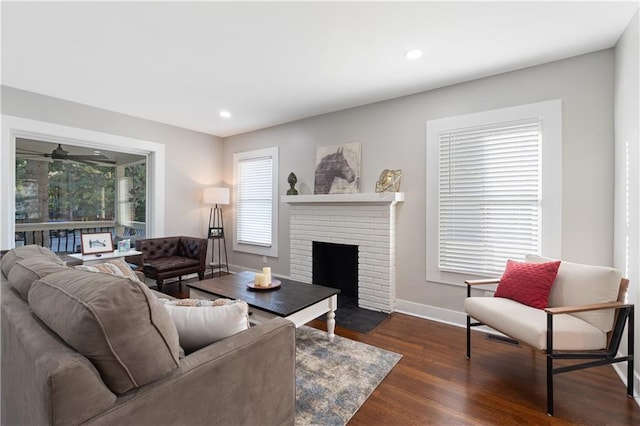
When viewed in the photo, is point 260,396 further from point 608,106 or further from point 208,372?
point 608,106

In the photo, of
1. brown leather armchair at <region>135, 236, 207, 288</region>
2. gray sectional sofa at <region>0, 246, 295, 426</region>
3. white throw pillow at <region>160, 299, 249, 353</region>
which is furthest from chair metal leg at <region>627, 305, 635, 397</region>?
brown leather armchair at <region>135, 236, 207, 288</region>

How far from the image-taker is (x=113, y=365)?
0.83 metres

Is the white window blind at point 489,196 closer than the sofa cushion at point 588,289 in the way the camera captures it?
No

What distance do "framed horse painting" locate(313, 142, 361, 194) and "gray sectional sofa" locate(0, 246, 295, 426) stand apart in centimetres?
276

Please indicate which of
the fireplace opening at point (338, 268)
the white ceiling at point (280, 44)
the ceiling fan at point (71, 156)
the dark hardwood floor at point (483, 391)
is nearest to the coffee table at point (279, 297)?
the dark hardwood floor at point (483, 391)

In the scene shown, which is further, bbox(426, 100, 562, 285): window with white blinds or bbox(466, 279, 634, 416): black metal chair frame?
bbox(426, 100, 562, 285): window with white blinds

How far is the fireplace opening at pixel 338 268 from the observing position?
12.3 ft

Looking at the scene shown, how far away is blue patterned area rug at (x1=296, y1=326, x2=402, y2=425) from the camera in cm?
173

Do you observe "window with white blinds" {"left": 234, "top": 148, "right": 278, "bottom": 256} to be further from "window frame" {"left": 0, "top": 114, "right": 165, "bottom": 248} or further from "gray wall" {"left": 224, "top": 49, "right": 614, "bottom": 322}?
"window frame" {"left": 0, "top": 114, "right": 165, "bottom": 248}

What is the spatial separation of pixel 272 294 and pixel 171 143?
3.42 metres

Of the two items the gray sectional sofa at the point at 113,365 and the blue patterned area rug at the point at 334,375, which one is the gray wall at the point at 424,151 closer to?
the blue patterned area rug at the point at 334,375

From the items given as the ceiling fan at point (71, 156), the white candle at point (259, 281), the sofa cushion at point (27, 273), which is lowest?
the white candle at point (259, 281)

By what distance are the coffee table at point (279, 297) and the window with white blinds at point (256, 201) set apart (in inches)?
74.9

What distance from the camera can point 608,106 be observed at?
2373 mm
